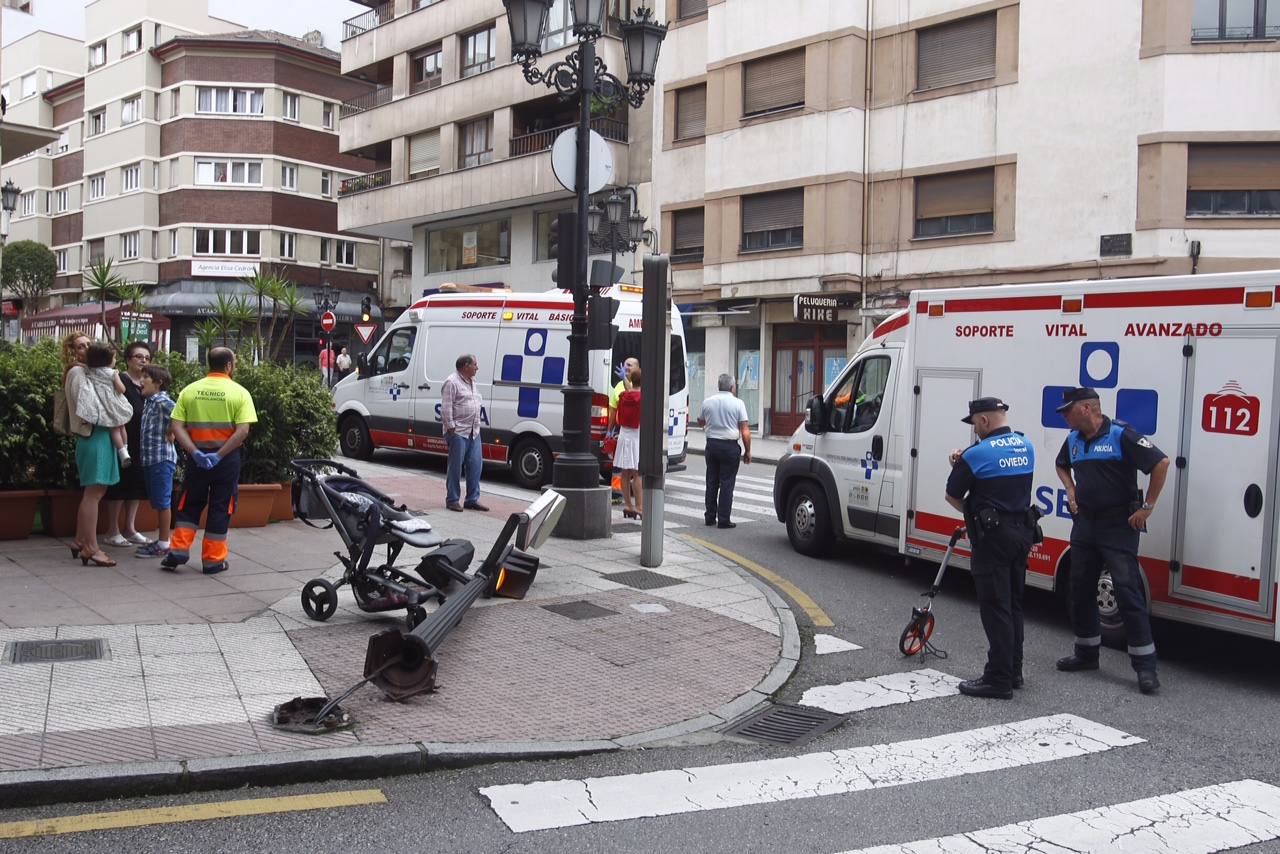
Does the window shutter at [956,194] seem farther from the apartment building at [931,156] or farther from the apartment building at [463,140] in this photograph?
the apartment building at [463,140]

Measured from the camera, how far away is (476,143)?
111 feet

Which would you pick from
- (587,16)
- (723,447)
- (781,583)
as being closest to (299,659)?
(781,583)

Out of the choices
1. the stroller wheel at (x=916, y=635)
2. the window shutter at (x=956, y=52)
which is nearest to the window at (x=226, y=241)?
the window shutter at (x=956, y=52)

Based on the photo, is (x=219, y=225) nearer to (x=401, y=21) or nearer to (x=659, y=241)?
(x=401, y=21)

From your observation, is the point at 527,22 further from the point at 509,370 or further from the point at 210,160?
the point at 210,160

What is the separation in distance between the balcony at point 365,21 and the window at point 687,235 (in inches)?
628

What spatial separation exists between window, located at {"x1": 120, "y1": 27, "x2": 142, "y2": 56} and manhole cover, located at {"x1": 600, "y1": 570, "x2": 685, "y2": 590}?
169ft

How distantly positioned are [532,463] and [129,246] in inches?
1703

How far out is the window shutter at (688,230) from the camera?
29.6 meters

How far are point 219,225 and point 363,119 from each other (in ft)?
43.9

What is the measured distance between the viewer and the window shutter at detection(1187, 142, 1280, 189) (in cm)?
2083

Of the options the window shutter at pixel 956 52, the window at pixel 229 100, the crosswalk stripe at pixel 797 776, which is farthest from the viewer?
the window at pixel 229 100

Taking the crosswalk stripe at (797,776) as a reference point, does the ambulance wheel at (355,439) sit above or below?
above

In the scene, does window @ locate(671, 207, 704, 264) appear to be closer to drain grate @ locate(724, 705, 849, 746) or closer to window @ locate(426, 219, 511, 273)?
window @ locate(426, 219, 511, 273)
